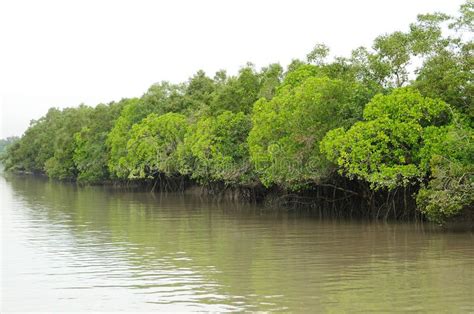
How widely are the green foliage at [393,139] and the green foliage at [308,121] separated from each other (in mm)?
2172

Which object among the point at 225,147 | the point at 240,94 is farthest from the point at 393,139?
the point at 240,94

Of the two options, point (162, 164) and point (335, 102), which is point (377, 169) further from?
point (162, 164)

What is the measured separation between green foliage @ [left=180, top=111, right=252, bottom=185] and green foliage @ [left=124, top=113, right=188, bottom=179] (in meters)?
7.20

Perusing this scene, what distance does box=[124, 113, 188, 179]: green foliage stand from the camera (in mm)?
46156

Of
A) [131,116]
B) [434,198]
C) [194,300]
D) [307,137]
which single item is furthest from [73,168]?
[194,300]

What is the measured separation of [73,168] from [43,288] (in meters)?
61.4

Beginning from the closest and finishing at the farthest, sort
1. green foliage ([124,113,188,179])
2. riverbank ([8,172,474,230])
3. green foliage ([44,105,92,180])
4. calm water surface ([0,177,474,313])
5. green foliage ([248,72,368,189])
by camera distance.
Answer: calm water surface ([0,177,474,313]) < riverbank ([8,172,474,230]) < green foliage ([248,72,368,189]) < green foliage ([124,113,188,179]) < green foliage ([44,105,92,180])

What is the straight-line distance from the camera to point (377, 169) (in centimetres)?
2423

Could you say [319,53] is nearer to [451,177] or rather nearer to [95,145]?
[451,177]

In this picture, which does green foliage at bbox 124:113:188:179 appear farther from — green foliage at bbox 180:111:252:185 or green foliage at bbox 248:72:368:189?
green foliage at bbox 248:72:368:189

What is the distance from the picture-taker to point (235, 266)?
1620cm

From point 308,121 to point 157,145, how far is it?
21624 millimetres

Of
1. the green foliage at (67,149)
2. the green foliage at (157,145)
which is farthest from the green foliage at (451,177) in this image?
the green foliage at (67,149)

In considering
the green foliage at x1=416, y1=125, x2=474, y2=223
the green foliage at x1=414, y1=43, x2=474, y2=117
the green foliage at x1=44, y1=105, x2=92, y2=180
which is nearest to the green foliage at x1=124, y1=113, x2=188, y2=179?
the green foliage at x1=414, y1=43, x2=474, y2=117
